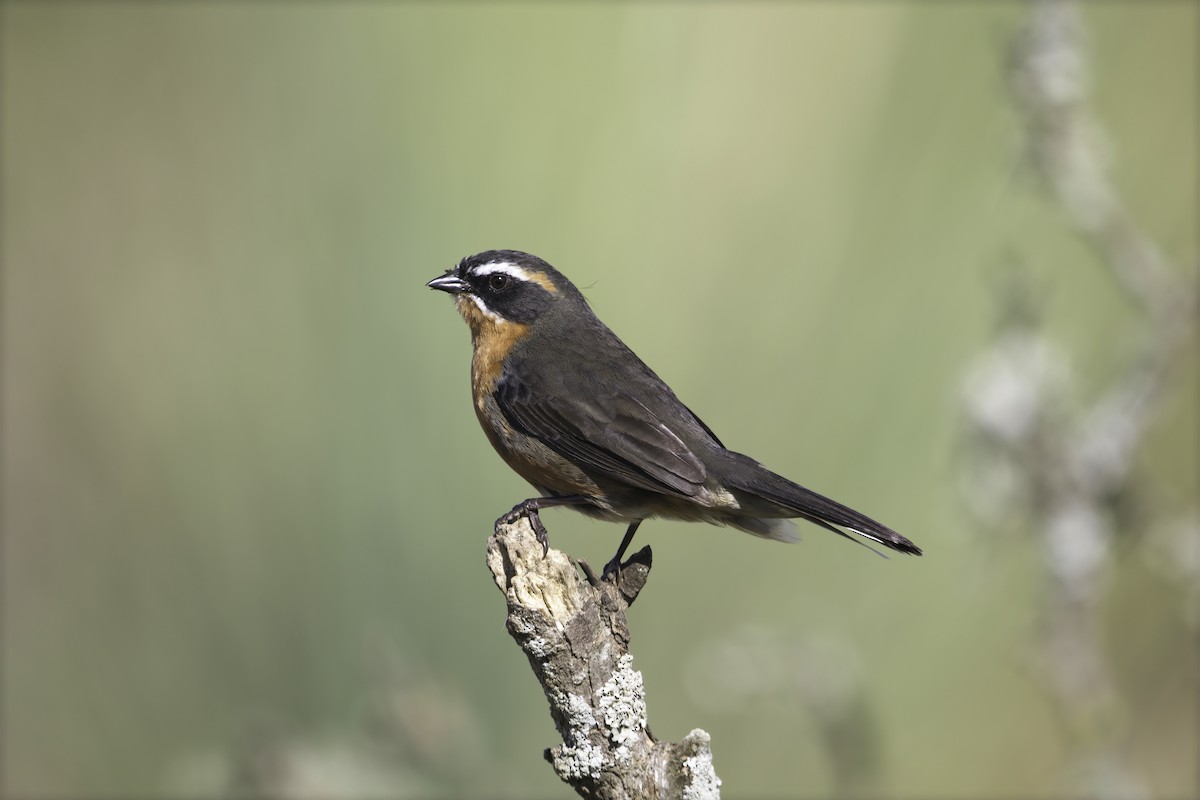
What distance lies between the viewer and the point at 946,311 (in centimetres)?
547

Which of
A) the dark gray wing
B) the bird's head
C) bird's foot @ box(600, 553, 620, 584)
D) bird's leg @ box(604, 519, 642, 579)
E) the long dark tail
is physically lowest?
bird's foot @ box(600, 553, 620, 584)

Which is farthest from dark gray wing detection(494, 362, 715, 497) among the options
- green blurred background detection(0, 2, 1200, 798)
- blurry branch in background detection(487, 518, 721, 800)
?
green blurred background detection(0, 2, 1200, 798)

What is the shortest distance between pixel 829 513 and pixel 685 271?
250cm

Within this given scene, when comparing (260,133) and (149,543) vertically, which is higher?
(260,133)

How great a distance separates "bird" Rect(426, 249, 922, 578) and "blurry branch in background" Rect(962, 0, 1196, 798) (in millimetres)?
1325

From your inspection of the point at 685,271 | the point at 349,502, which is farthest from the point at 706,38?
the point at 349,502

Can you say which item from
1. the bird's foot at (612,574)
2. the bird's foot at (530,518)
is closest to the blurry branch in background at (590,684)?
the bird's foot at (612,574)

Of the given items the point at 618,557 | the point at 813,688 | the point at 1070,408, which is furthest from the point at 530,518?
the point at 1070,408

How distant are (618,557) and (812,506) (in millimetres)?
597

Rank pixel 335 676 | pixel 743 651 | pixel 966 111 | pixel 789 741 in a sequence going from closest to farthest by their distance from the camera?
pixel 743 651 < pixel 335 676 < pixel 789 741 < pixel 966 111

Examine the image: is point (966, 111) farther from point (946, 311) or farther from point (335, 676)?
point (335, 676)

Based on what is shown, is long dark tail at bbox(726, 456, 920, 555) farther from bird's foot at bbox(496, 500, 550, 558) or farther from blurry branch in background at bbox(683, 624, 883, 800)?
blurry branch in background at bbox(683, 624, 883, 800)

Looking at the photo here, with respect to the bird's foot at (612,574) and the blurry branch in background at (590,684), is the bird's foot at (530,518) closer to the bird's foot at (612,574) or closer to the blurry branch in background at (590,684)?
the bird's foot at (612,574)

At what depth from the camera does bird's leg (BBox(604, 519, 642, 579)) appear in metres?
2.96
